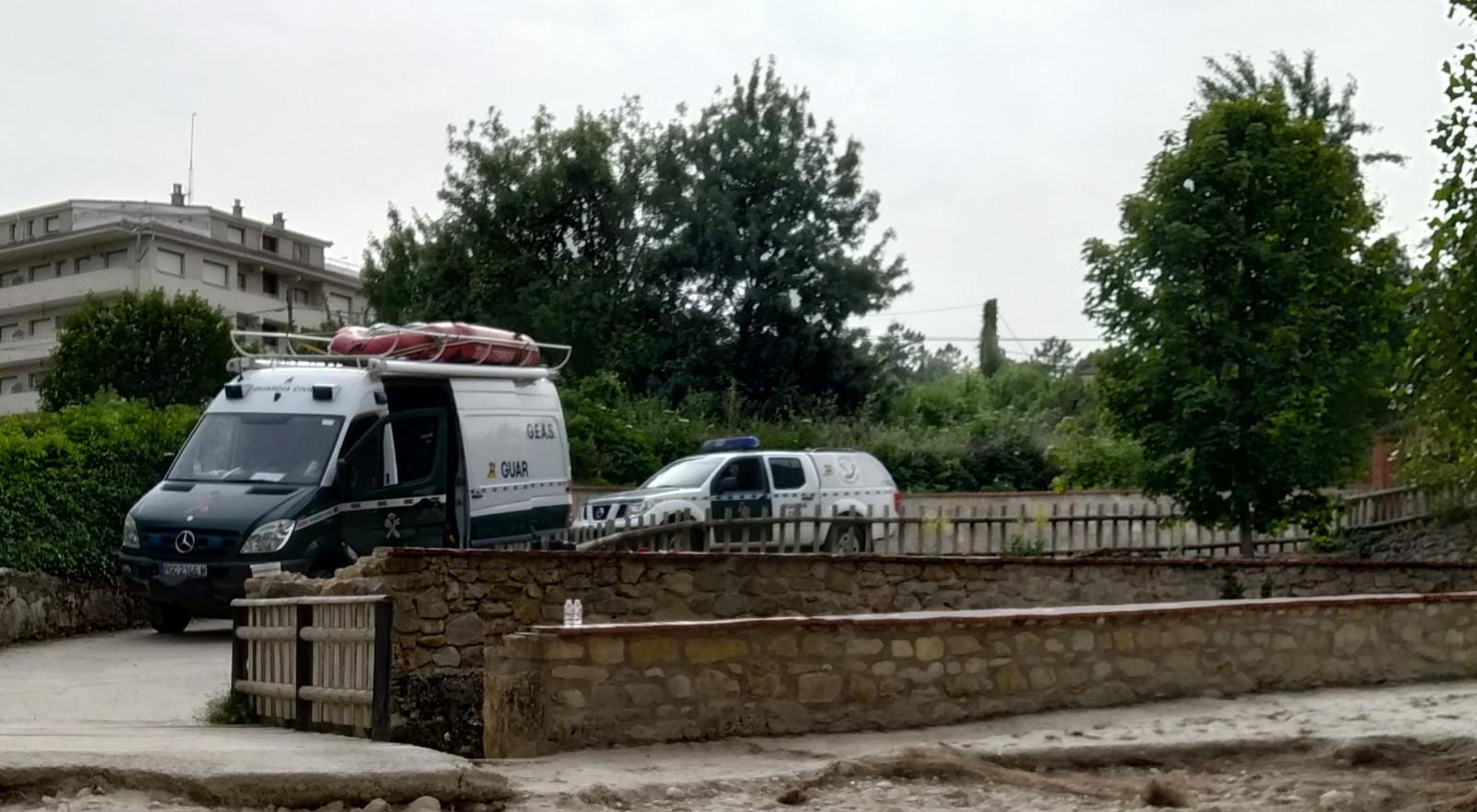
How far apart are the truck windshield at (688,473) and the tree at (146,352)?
21644 millimetres

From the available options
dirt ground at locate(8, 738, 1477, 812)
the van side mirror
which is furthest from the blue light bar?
dirt ground at locate(8, 738, 1477, 812)

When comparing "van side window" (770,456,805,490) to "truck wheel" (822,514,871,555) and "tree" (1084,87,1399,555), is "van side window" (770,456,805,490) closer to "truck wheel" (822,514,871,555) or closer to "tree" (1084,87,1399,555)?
"truck wheel" (822,514,871,555)

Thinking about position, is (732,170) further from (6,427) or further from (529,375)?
(6,427)

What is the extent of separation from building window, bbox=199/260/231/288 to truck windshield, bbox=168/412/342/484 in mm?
50818

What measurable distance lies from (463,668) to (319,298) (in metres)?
64.4

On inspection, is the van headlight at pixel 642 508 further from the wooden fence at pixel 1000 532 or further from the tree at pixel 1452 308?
the tree at pixel 1452 308

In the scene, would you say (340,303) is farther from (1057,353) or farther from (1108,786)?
(1108,786)

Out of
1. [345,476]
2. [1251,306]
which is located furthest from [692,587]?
[1251,306]

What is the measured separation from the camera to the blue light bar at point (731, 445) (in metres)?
24.1

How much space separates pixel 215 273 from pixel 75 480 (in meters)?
50.8

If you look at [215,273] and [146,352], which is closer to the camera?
[146,352]

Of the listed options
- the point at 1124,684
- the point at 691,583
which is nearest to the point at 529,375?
the point at 691,583

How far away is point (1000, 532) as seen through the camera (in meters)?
22.0

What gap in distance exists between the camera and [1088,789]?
8.81 metres
